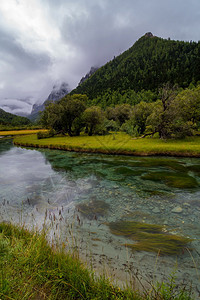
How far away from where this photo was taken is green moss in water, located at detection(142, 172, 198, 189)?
1242cm

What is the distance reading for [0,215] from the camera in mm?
8414

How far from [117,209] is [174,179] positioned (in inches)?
301

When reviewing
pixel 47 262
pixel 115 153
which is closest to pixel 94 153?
pixel 115 153

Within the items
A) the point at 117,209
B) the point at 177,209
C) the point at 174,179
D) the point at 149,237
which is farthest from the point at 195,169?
the point at 149,237

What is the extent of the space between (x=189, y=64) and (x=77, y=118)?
187m

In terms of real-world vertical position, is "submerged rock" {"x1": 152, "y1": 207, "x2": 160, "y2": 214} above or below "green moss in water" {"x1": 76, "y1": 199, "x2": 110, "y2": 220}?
above

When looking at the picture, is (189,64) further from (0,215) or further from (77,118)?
(0,215)

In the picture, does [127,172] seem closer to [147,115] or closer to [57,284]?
[57,284]

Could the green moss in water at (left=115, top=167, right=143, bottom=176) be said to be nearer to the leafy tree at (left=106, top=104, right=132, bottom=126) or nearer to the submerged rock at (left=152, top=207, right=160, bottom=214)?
the submerged rock at (left=152, top=207, right=160, bottom=214)

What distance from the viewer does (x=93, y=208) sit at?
29.7 feet

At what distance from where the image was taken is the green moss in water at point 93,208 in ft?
27.5

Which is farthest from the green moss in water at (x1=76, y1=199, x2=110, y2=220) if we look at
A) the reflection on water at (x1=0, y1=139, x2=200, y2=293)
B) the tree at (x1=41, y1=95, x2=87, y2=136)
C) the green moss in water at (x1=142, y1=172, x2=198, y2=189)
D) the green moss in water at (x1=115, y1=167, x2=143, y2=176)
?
the tree at (x1=41, y1=95, x2=87, y2=136)

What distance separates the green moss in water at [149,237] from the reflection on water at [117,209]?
0.14 ft

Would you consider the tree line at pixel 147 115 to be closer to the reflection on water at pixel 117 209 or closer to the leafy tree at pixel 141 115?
the leafy tree at pixel 141 115
